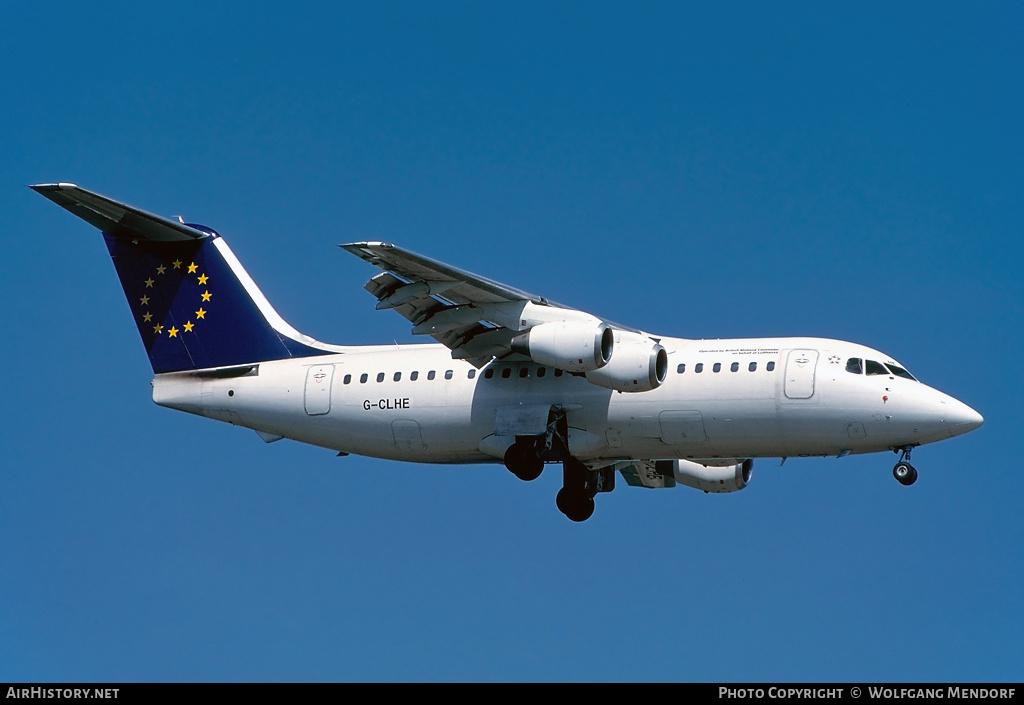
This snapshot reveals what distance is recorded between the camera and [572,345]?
19.5m

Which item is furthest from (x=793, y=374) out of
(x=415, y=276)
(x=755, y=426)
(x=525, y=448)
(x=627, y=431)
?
(x=415, y=276)

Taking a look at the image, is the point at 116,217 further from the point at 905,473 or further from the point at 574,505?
the point at 905,473

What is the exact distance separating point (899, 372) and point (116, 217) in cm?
1095

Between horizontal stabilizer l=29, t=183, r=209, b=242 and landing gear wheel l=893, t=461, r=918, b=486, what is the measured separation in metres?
10.4

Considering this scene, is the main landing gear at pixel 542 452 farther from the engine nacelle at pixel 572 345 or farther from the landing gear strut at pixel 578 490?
the engine nacelle at pixel 572 345

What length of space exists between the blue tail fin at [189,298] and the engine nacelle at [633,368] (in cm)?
473

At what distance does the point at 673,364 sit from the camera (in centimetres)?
2047

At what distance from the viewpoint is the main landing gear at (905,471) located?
19688mm

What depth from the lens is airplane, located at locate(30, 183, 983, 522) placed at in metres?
19.7

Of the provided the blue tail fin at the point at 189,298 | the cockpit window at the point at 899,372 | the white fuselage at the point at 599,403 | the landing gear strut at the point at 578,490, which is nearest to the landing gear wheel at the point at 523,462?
the white fuselage at the point at 599,403

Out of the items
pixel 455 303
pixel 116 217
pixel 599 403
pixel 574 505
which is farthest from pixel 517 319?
pixel 116 217
